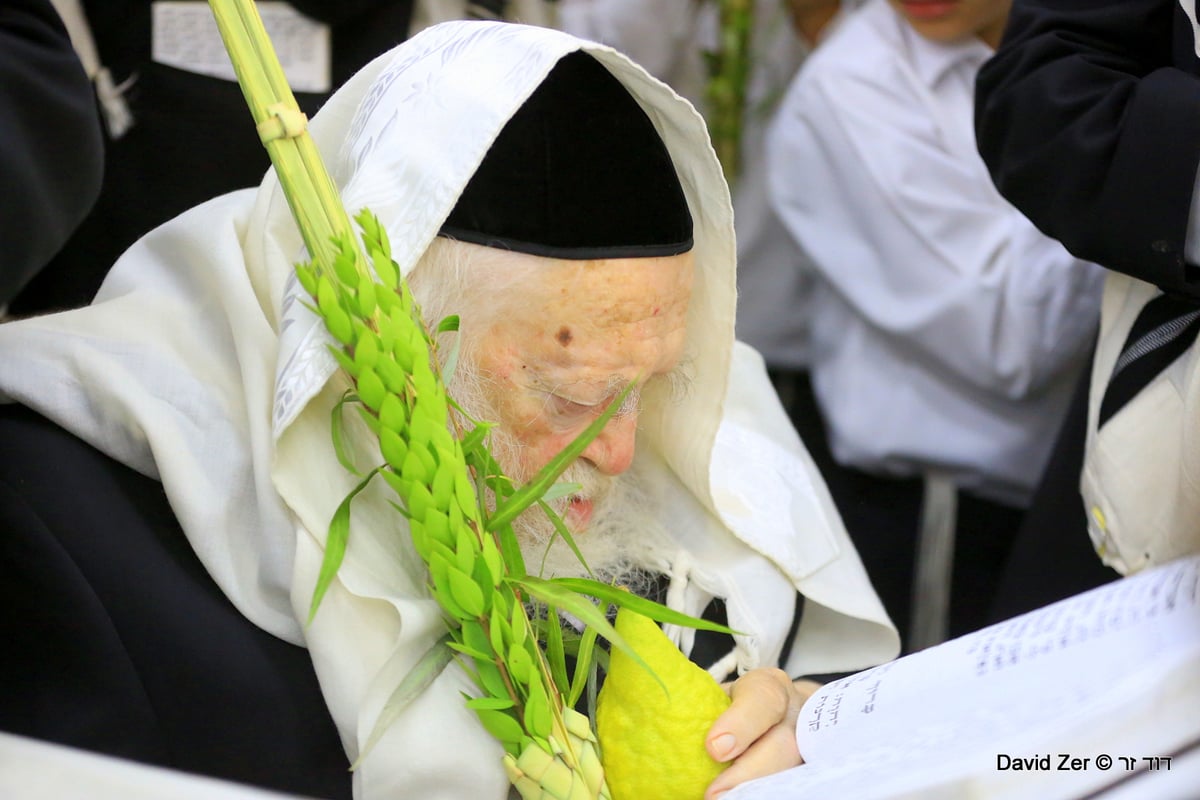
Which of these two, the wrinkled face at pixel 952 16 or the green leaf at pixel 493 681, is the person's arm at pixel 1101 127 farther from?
the green leaf at pixel 493 681

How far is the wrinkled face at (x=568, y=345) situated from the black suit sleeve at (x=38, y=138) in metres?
0.53

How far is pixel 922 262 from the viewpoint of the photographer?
109 inches

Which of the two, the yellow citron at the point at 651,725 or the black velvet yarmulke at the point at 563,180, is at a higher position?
the black velvet yarmulke at the point at 563,180

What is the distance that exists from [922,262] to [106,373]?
190cm

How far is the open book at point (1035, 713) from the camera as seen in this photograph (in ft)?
2.51

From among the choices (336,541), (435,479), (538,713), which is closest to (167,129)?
(336,541)

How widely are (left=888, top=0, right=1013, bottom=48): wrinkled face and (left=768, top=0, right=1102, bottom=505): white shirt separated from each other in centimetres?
3

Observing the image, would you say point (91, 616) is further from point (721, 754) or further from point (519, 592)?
point (721, 754)

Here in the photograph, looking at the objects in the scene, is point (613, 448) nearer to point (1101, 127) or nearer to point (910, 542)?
point (1101, 127)

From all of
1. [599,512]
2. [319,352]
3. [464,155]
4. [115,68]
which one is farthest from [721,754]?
Result: [115,68]

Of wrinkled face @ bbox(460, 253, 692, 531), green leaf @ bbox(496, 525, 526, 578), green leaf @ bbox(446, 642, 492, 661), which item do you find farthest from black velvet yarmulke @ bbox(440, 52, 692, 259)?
green leaf @ bbox(446, 642, 492, 661)

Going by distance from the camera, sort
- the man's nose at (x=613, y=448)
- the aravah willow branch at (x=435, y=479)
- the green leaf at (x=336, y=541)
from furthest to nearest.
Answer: the man's nose at (x=613, y=448) → the green leaf at (x=336, y=541) → the aravah willow branch at (x=435, y=479)

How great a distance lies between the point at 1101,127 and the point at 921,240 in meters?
1.08

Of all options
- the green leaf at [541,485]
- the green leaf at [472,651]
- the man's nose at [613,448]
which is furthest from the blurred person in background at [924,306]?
the green leaf at [472,651]
